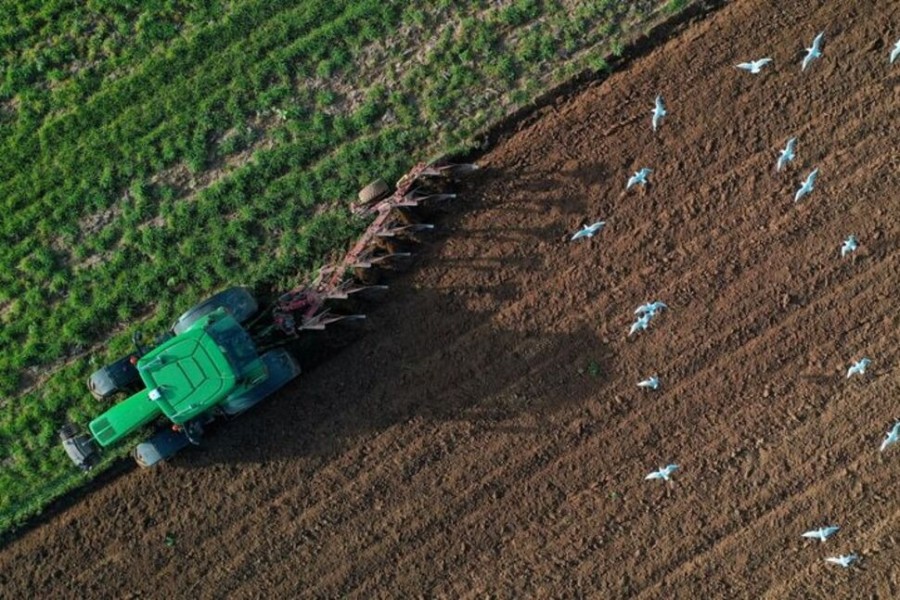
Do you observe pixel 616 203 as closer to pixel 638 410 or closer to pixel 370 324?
pixel 638 410

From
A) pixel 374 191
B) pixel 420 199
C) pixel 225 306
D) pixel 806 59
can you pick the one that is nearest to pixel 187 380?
pixel 225 306

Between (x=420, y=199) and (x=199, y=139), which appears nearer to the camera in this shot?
(x=420, y=199)

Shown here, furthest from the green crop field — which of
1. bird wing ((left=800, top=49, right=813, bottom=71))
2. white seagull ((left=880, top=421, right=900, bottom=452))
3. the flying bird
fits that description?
white seagull ((left=880, top=421, right=900, bottom=452))

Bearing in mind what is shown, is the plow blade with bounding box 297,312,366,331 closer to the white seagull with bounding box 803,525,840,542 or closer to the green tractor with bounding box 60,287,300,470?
the green tractor with bounding box 60,287,300,470

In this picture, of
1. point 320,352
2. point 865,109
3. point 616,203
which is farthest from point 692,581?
point 865,109

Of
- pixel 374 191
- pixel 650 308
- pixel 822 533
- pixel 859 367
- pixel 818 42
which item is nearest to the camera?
pixel 822 533

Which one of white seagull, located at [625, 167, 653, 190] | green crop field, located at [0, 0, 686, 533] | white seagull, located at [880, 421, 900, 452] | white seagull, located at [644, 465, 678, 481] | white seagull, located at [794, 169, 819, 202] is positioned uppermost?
green crop field, located at [0, 0, 686, 533]

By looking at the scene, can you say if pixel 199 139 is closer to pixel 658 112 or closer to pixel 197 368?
pixel 197 368
